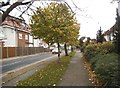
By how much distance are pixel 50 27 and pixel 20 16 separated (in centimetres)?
1439

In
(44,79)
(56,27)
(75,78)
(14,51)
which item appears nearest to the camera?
(44,79)

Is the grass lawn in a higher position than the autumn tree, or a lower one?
lower

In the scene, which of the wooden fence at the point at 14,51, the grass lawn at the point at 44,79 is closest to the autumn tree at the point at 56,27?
the grass lawn at the point at 44,79

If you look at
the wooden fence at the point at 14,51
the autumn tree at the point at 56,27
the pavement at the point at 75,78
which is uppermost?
the autumn tree at the point at 56,27

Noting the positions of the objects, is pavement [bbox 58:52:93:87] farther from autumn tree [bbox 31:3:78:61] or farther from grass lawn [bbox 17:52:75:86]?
autumn tree [bbox 31:3:78:61]

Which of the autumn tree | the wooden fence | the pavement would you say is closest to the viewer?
the pavement

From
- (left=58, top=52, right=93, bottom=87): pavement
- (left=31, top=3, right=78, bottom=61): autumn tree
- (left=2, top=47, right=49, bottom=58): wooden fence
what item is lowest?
(left=58, top=52, right=93, bottom=87): pavement

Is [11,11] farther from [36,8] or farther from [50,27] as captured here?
[50,27]

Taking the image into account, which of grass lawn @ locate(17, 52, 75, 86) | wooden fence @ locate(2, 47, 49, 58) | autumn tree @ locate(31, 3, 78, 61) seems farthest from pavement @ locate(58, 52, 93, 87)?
wooden fence @ locate(2, 47, 49, 58)

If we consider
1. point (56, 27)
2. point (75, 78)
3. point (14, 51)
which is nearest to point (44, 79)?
point (75, 78)

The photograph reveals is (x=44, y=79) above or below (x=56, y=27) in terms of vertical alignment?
below

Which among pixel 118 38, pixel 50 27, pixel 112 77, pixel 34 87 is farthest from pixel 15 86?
pixel 50 27

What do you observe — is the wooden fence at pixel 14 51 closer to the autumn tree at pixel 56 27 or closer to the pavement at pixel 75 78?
the autumn tree at pixel 56 27

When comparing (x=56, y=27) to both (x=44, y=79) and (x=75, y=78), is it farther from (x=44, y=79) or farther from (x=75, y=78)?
(x=44, y=79)
